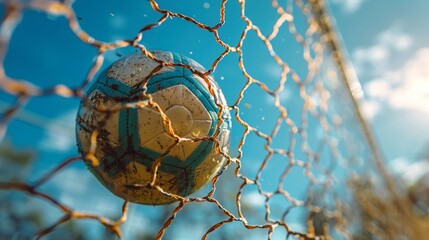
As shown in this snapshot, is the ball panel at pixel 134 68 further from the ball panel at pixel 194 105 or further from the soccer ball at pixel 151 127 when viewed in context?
the ball panel at pixel 194 105

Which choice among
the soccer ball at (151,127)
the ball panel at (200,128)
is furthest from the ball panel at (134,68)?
the ball panel at (200,128)

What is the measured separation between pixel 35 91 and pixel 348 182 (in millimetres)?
3469

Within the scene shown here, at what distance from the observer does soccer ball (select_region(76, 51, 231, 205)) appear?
48.7 inches

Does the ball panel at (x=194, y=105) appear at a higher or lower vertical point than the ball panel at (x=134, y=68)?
higher

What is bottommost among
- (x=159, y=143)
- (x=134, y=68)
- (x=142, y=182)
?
(x=142, y=182)

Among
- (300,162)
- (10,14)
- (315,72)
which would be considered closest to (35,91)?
(10,14)

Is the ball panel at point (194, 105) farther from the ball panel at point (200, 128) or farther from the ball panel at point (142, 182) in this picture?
the ball panel at point (142, 182)

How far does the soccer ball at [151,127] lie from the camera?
124 centimetres

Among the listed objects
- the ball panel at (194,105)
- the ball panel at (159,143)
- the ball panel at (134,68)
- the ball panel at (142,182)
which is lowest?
the ball panel at (142,182)

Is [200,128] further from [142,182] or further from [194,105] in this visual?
[142,182]

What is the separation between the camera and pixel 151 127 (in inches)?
Answer: 48.9

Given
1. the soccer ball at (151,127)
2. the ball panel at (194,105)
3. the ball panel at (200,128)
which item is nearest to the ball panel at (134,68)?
the soccer ball at (151,127)

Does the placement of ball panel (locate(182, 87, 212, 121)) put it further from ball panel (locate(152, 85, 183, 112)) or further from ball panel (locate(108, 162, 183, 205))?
ball panel (locate(108, 162, 183, 205))

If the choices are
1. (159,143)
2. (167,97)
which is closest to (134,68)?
(167,97)
